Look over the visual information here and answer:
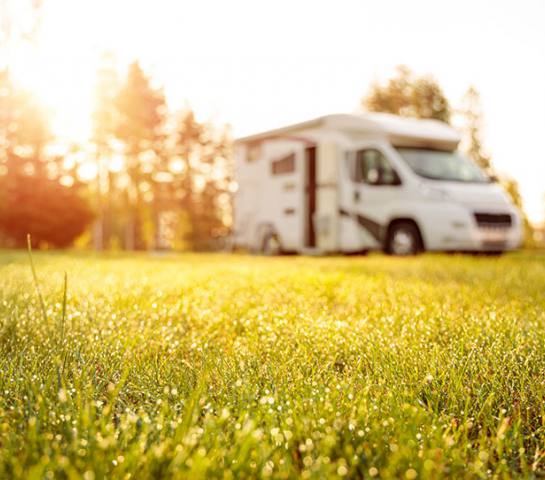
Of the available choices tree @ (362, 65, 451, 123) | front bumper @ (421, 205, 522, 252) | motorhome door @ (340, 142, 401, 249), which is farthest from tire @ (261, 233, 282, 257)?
tree @ (362, 65, 451, 123)

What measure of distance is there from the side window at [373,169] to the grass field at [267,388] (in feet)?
30.5

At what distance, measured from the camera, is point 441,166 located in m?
13.7

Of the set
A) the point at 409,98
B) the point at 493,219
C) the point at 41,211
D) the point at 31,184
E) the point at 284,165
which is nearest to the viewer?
the point at 493,219

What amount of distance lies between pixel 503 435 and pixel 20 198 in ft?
83.7

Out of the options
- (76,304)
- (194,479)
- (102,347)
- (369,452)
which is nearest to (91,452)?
(194,479)

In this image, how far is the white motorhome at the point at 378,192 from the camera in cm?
1264

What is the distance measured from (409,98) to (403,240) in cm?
1758

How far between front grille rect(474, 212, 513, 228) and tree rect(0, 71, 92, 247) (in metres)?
16.6

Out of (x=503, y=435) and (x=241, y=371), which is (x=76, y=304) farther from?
(x=503, y=435)

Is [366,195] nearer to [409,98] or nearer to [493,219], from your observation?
[493,219]

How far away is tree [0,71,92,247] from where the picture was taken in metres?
25.0

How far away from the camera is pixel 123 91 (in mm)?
34062

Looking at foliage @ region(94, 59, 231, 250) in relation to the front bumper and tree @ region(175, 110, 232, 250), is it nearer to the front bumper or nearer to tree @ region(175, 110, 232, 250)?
tree @ region(175, 110, 232, 250)

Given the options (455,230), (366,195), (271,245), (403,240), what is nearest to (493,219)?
(455,230)
